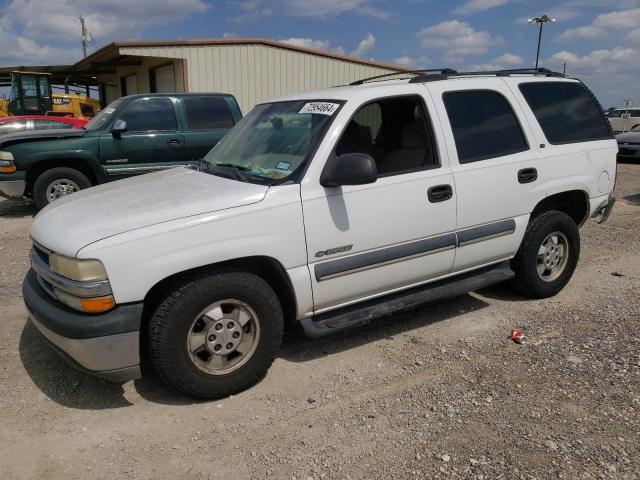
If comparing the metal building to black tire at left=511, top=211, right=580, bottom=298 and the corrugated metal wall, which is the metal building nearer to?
the corrugated metal wall

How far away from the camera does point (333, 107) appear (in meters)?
3.59

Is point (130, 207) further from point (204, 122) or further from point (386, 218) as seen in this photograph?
point (204, 122)

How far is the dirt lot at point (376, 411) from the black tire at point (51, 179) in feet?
13.4

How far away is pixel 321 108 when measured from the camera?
144 inches

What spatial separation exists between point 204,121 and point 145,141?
1.03m

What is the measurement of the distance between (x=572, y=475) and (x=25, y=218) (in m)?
8.51

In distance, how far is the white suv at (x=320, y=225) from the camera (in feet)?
9.48

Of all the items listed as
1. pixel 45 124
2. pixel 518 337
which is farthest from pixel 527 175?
pixel 45 124

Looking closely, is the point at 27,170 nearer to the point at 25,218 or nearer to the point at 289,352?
the point at 25,218

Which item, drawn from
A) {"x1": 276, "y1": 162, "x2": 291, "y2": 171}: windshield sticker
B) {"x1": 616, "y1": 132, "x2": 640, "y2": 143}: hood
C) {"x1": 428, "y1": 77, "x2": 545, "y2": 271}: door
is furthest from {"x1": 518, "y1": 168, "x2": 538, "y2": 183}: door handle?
{"x1": 616, "y1": 132, "x2": 640, "y2": 143}: hood

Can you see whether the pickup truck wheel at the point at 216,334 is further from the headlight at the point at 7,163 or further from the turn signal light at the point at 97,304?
the headlight at the point at 7,163

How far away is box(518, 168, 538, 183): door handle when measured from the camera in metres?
4.20

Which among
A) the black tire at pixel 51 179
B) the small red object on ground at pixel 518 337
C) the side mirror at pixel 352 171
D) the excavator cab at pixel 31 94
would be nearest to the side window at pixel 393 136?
the side mirror at pixel 352 171

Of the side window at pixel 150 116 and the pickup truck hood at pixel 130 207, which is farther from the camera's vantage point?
the side window at pixel 150 116
